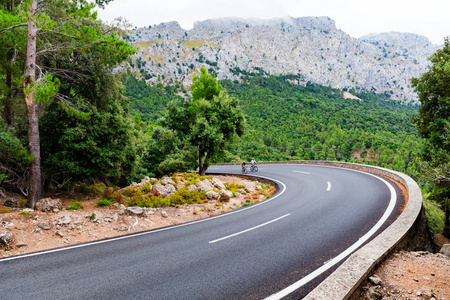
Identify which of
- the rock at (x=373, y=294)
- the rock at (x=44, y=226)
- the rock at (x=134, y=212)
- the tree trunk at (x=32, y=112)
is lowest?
the rock at (x=134, y=212)

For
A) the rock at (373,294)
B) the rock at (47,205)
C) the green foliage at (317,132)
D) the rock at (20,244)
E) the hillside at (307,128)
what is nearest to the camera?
the rock at (373,294)

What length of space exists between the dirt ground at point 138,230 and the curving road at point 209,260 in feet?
2.83

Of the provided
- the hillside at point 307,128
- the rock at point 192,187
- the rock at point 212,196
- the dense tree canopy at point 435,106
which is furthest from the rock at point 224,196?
the hillside at point 307,128

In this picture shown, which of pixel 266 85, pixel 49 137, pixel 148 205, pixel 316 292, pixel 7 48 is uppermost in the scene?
pixel 266 85

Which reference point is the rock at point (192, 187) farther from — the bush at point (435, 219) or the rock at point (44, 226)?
the bush at point (435, 219)

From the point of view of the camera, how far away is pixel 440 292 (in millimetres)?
3312

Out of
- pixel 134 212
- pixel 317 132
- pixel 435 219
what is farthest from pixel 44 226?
pixel 317 132

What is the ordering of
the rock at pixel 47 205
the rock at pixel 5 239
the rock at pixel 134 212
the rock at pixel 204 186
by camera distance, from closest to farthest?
1. the rock at pixel 5 239
2. the rock at pixel 47 205
3. the rock at pixel 134 212
4. the rock at pixel 204 186

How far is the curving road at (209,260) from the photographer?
3805 millimetres

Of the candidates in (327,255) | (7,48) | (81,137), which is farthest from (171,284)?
(7,48)

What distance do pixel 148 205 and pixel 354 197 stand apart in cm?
939

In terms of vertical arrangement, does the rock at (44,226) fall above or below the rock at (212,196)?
above

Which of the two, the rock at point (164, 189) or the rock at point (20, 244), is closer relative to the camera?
the rock at point (20, 244)

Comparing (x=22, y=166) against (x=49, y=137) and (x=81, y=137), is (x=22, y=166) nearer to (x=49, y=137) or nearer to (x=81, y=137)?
(x=49, y=137)
